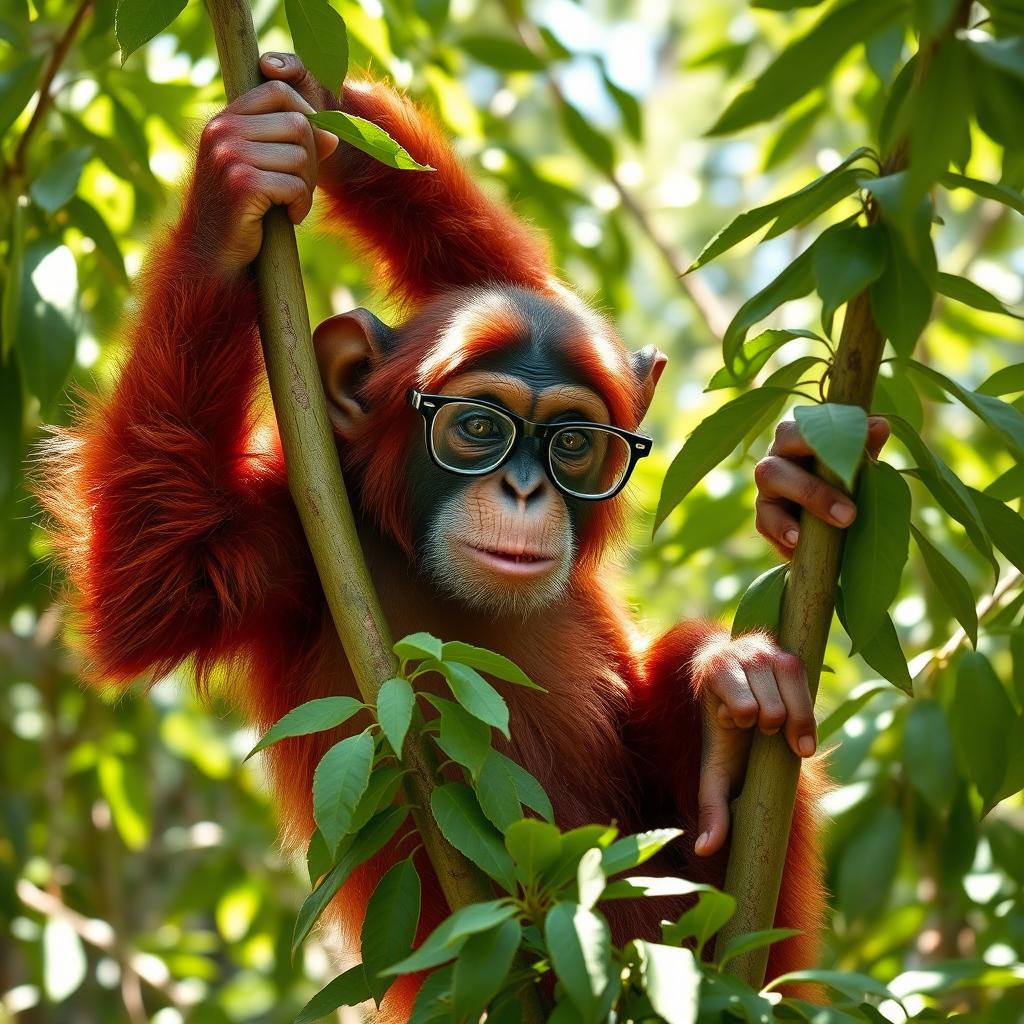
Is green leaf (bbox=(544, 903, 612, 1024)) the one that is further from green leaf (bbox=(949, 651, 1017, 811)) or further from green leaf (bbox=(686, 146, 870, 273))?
green leaf (bbox=(949, 651, 1017, 811))

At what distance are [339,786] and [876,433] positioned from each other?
4.06ft

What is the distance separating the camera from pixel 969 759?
338cm

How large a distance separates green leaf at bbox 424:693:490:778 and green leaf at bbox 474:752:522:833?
0.16 ft

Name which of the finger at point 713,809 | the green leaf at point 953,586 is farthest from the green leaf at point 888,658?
the finger at point 713,809

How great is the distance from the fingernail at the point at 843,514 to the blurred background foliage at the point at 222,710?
57 cm

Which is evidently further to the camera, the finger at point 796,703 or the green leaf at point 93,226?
the green leaf at point 93,226

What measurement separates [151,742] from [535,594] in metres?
3.99

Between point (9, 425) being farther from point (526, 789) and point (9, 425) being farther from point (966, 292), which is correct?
point (966, 292)

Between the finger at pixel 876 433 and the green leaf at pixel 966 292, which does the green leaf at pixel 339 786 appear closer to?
Answer: the finger at pixel 876 433

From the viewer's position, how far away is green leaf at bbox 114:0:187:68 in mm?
2740

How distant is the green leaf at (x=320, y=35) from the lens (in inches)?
112

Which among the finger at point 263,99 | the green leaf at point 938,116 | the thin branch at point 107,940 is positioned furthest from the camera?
the thin branch at point 107,940

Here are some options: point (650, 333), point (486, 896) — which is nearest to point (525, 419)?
point (486, 896)

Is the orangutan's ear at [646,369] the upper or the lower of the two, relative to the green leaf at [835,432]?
upper
